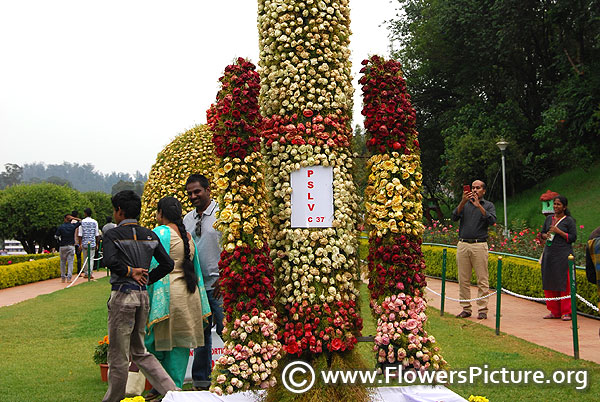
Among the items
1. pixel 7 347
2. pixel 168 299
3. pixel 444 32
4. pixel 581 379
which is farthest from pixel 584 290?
pixel 444 32

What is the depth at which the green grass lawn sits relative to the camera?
5.68 meters

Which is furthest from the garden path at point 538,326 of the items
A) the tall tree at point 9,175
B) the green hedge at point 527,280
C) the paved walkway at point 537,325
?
the tall tree at point 9,175

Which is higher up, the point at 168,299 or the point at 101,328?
the point at 168,299

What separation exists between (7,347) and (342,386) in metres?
5.59

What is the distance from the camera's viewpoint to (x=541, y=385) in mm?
5832

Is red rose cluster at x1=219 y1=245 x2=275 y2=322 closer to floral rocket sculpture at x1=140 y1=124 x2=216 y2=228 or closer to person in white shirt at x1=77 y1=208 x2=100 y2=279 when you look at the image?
floral rocket sculpture at x1=140 y1=124 x2=216 y2=228

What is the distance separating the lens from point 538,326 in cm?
884

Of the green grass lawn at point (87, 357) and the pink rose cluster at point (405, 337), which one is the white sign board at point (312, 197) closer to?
the pink rose cluster at point (405, 337)

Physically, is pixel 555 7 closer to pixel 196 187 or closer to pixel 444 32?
pixel 444 32

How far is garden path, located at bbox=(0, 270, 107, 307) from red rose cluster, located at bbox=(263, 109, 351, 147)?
35.0 feet

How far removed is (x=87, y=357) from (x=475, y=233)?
5.64 meters

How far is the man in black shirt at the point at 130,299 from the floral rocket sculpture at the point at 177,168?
3199 mm

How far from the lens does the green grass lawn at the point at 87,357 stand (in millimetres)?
5684

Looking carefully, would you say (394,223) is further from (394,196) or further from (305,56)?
(305,56)
